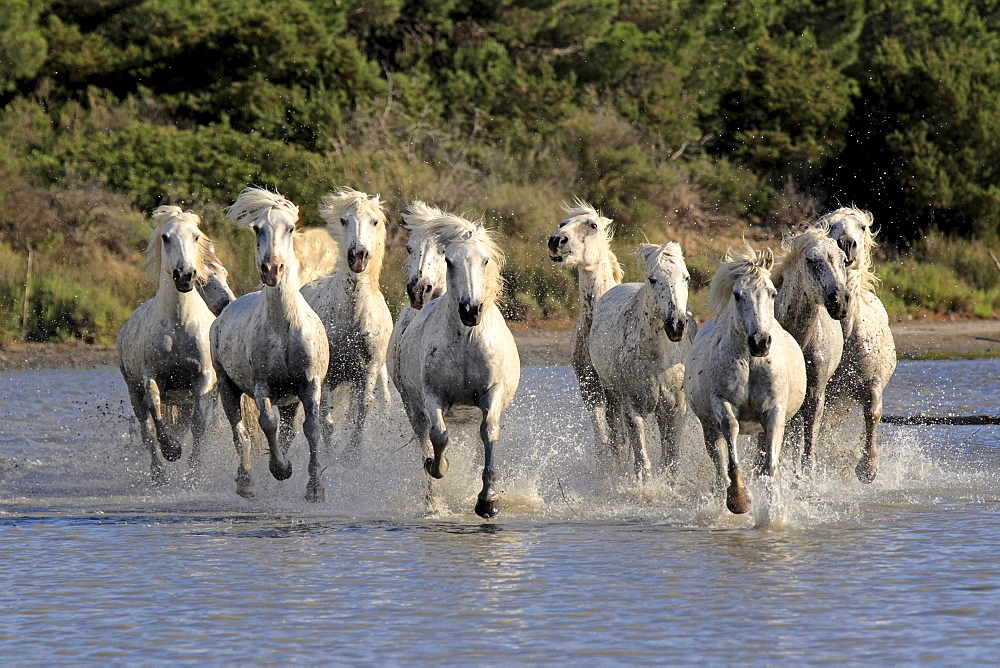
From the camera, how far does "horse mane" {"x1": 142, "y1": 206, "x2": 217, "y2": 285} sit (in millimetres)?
9484

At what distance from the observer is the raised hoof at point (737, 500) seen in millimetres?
7656

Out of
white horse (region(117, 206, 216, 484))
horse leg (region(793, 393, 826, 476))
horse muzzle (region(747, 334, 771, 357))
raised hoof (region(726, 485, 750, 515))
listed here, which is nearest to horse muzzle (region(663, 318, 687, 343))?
horse muzzle (region(747, 334, 771, 357))

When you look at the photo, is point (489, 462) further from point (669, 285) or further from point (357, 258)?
point (357, 258)

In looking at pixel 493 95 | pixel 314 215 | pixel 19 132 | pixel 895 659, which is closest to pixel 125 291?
pixel 314 215

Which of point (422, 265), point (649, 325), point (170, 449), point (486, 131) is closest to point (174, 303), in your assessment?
point (170, 449)

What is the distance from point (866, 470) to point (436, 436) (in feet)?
9.64

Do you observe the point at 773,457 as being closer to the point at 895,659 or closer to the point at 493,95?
the point at 895,659

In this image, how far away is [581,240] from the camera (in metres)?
9.88

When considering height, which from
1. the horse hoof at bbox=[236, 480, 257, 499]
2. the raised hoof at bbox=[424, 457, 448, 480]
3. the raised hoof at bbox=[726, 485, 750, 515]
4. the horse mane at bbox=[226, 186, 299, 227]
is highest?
the horse mane at bbox=[226, 186, 299, 227]

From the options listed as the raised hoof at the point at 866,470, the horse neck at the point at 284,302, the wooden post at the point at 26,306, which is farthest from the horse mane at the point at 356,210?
the wooden post at the point at 26,306

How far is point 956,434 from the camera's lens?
1211cm

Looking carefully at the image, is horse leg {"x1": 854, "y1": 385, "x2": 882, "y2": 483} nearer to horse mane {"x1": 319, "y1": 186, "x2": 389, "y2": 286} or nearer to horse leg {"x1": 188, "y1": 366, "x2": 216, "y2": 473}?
horse mane {"x1": 319, "y1": 186, "x2": 389, "y2": 286}

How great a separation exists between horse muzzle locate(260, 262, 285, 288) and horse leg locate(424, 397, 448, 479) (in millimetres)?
1122

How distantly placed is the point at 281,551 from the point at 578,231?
3386mm
